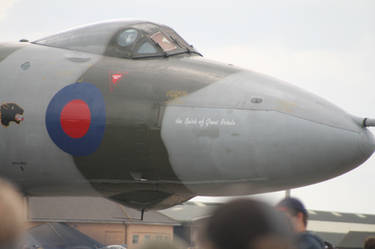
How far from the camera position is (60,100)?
9.98 meters

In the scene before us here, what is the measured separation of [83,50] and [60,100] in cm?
111

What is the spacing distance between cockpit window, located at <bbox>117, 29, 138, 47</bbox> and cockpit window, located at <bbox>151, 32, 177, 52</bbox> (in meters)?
0.29

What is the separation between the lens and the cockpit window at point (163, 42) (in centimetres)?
1065

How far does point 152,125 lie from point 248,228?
6656 mm

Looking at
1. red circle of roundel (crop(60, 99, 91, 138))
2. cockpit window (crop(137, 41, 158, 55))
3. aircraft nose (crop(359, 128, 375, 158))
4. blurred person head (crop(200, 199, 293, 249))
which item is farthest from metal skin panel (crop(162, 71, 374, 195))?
blurred person head (crop(200, 199, 293, 249))

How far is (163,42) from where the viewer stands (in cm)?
1077

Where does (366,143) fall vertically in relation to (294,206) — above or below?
above

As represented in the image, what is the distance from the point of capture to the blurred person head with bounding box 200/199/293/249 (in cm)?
278

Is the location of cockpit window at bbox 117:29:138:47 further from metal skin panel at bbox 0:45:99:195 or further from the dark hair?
the dark hair

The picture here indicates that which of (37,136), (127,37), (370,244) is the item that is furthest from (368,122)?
(37,136)

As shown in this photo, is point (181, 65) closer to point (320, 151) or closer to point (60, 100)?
point (60, 100)

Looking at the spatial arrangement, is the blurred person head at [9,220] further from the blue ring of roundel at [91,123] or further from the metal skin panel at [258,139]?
the blue ring of roundel at [91,123]

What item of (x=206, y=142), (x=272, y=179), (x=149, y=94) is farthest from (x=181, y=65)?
(x=272, y=179)

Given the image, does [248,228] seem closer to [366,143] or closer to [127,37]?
[366,143]
